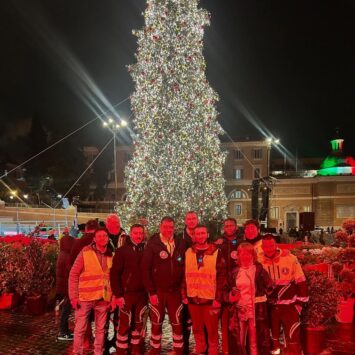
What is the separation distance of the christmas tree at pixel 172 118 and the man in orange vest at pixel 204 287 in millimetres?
9904

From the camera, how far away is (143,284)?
594 centimetres

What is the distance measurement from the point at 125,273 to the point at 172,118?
10.6 m

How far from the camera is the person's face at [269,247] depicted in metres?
5.70

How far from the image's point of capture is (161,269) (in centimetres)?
587

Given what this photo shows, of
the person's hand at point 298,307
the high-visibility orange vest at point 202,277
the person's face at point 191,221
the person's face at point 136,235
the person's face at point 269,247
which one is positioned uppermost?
the person's face at point 191,221

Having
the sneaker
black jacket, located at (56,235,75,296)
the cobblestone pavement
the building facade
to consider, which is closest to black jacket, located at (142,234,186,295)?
the cobblestone pavement

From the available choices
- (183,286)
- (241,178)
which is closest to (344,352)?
(183,286)

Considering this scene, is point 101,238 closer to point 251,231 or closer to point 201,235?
point 201,235

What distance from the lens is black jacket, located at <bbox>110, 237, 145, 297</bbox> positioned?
5883mm

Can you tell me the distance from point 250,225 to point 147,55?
11053mm

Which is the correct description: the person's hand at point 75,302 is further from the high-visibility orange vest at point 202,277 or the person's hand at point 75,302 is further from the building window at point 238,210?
the building window at point 238,210

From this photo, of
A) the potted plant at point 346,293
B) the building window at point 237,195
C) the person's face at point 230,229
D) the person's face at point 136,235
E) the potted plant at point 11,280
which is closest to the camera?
the person's face at point 136,235

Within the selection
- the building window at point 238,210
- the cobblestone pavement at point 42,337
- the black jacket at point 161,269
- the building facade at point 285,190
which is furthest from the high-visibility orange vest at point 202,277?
the building window at point 238,210

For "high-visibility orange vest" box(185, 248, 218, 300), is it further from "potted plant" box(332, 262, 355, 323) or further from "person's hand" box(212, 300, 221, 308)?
"potted plant" box(332, 262, 355, 323)
